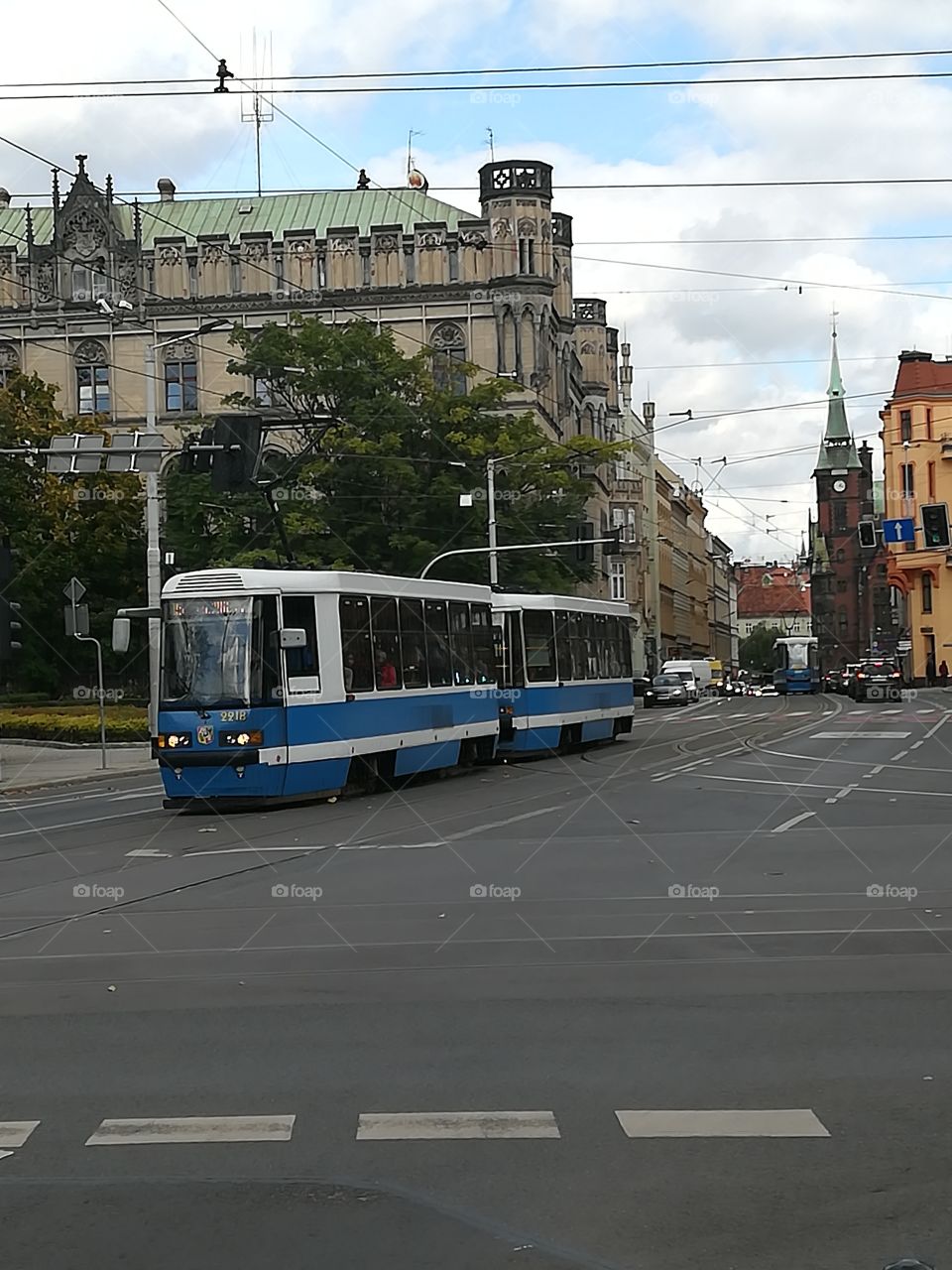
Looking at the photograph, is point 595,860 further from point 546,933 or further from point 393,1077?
point 393,1077

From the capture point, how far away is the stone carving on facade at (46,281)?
3177 inches

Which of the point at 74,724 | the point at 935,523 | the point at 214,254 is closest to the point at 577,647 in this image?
the point at 935,523

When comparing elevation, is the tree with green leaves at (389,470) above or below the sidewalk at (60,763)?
above

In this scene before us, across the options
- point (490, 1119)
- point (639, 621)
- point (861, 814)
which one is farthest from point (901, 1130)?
point (639, 621)

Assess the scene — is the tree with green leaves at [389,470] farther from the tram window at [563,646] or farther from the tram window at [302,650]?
the tram window at [302,650]

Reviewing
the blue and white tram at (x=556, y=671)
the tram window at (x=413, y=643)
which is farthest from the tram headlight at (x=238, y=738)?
the blue and white tram at (x=556, y=671)

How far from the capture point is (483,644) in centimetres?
3045

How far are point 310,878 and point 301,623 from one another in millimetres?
8419

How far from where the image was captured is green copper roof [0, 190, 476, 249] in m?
83.7

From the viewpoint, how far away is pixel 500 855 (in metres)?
16.4

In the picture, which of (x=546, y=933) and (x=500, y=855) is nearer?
(x=546, y=933)

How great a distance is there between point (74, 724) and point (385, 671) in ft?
69.9

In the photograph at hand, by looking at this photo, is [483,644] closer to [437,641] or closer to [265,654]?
[437,641]

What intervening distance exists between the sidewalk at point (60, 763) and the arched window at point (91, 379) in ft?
125
